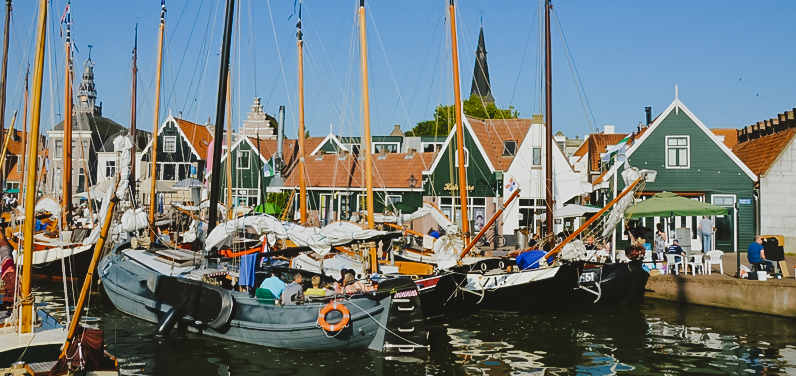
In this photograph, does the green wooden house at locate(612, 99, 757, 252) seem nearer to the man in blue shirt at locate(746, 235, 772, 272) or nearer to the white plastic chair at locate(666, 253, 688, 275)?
the white plastic chair at locate(666, 253, 688, 275)

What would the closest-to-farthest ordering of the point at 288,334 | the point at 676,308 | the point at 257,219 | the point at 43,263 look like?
the point at 288,334 < the point at 257,219 < the point at 676,308 < the point at 43,263

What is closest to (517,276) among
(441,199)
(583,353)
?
(583,353)

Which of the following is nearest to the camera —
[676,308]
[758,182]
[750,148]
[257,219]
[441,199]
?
[257,219]

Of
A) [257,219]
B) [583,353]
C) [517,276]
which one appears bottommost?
[583,353]

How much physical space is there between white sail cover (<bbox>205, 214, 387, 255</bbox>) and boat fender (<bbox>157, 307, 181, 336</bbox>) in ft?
7.43

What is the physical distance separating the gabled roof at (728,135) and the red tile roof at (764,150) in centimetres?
939

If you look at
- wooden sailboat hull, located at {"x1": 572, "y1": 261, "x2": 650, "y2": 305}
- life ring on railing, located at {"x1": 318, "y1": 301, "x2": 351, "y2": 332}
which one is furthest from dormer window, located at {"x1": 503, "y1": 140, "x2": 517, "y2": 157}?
life ring on railing, located at {"x1": 318, "y1": 301, "x2": 351, "y2": 332}

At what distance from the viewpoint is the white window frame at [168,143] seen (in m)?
57.9

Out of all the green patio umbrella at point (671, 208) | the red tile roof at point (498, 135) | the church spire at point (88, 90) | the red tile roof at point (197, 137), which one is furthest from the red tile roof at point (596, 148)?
the church spire at point (88, 90)

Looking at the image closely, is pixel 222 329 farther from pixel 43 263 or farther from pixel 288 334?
pixel 43 263

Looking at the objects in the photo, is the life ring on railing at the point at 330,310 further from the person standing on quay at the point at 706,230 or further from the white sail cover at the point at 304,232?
the person standing on quay at the point at 706,230

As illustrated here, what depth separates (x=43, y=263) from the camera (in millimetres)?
25703

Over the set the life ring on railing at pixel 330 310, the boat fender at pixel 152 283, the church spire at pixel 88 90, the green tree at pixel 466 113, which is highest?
the church spire at pixel 88 90

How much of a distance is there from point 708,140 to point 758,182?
2.76 metres
